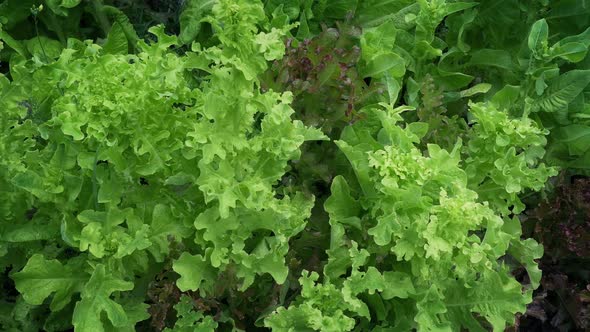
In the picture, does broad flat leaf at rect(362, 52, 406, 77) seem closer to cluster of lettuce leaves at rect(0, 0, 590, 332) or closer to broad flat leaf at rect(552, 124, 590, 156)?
cluster of lettuce leaves at rect(0, 0, 590, 332)

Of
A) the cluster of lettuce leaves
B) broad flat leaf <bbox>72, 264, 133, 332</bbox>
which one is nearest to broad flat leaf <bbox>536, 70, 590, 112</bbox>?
the cluster of lettuce leaves

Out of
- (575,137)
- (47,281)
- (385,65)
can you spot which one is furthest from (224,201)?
(575,137)

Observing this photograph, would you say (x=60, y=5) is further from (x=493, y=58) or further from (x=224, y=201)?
(x=493, y=58)

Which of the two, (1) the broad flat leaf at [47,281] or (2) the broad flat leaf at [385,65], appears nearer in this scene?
(1) the broad flat leaf at [47,281]

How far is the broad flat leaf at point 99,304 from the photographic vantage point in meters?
1.76

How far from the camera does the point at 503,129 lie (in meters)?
2.11

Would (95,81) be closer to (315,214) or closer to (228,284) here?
(228,284)

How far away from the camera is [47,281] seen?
6.18 feet

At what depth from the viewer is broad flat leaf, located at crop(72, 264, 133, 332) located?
1.76 metres

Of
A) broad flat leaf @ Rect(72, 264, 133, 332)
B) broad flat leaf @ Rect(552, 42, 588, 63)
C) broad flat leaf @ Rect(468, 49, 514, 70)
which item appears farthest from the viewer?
broad flat leaf @ Rect(468, 49, 514, 70)

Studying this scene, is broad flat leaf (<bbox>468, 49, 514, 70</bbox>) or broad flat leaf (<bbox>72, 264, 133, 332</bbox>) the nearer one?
broad flat leaf (<bbox>72, 264, 133, 332</bbox>)

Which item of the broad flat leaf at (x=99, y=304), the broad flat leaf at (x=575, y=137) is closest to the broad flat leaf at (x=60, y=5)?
the broad flat leaf at (x=99, y=304)

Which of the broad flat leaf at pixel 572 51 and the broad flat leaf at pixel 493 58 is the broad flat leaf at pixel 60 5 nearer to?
the broad flat leaf at pixel 493 58

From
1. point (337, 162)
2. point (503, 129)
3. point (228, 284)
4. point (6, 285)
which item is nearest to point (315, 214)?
point (337, 162)
